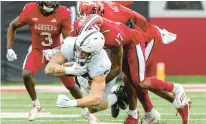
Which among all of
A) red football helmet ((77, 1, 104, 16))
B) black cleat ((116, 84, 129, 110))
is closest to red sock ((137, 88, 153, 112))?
black cleat ((116, 84, 129, 110))

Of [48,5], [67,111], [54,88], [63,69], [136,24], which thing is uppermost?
[63,69]

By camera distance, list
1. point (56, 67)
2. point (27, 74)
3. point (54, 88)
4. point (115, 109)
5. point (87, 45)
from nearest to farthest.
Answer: point (87, 45), point (56, 67), point (115, 109), point (27, 74), point (54, 88)

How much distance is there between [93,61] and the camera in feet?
21.6

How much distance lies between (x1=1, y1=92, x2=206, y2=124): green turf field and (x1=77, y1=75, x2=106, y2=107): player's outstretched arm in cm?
154

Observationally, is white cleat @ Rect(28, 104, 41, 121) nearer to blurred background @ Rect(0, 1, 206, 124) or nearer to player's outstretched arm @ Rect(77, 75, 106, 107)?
blurred background @ Rect(0, 1, 206, 124)

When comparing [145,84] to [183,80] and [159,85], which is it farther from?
[183,80]

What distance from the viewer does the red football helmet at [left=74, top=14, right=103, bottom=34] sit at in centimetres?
672

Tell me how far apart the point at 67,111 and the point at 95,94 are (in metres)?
2.90

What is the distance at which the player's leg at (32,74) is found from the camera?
807cm

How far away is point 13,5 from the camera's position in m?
13.3

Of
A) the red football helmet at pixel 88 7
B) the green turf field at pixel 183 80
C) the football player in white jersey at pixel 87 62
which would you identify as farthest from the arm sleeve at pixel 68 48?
the green turf field at pixel 183 80

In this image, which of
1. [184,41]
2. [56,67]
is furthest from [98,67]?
[184,41]

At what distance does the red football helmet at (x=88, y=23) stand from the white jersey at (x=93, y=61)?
0.50ft

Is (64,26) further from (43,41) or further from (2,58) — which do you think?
(2,58)
